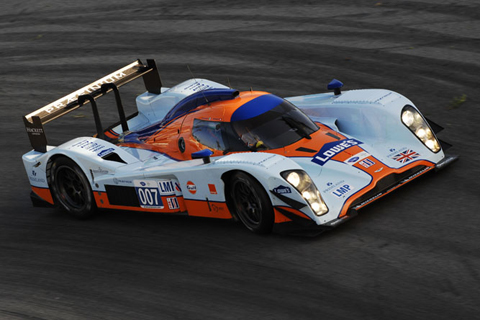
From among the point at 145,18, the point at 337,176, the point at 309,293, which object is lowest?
the point at 309,293

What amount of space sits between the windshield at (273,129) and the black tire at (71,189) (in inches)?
88.8

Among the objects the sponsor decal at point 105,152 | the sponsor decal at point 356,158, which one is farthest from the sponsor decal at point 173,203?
the sponsor decal at point 356,158

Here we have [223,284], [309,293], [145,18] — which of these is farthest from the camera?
[145,18]

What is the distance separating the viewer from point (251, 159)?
774 centimetres

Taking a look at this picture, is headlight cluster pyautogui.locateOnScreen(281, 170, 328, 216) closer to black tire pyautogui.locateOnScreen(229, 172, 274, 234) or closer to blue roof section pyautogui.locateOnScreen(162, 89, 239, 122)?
black tire pyautogui.locateOnScreen(229, 172, 274, 234)

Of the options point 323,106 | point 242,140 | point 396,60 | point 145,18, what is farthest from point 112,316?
point 145,18

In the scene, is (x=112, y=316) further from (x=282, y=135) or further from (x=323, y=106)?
(x=323, y=106)

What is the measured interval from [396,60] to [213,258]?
7358 mm

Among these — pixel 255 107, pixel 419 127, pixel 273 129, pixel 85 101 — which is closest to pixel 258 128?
pixel 273 129

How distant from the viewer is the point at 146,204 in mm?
8789

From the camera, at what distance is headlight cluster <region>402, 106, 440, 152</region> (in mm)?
8852

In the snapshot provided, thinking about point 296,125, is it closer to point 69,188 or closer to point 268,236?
point 268,236

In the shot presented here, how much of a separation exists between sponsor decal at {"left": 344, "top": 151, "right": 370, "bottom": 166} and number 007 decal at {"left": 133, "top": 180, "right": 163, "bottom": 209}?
2.23m

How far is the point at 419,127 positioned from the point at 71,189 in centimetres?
458
